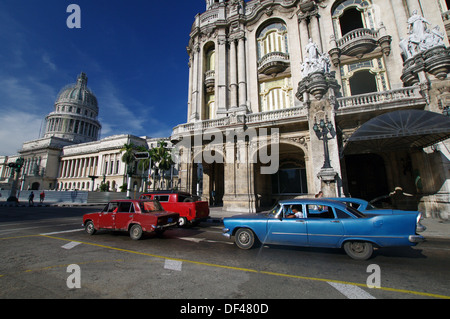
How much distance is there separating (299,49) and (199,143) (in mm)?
13070

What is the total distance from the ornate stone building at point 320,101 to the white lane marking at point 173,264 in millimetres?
11284

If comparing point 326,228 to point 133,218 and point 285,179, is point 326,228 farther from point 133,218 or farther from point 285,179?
point 285,179

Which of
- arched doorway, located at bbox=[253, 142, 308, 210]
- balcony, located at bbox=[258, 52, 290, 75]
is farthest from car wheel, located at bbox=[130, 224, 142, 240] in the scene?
balcony, located at bbox=[258, 52, 290, 75]

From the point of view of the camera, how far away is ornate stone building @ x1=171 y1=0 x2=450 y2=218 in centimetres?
1199

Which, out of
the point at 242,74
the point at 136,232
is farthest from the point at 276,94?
the point at 136,232

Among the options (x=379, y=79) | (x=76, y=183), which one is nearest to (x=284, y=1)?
(x=379, y=79)

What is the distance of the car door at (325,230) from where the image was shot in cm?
507

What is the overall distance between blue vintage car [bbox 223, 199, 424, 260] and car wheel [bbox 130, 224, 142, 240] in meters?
3.39

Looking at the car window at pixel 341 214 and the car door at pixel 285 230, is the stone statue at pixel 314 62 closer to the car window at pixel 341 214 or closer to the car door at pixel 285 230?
the car window at pixel 341 214

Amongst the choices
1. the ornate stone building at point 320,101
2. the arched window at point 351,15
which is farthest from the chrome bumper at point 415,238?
the arched window at point 351,15

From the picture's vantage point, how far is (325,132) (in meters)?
13.1
